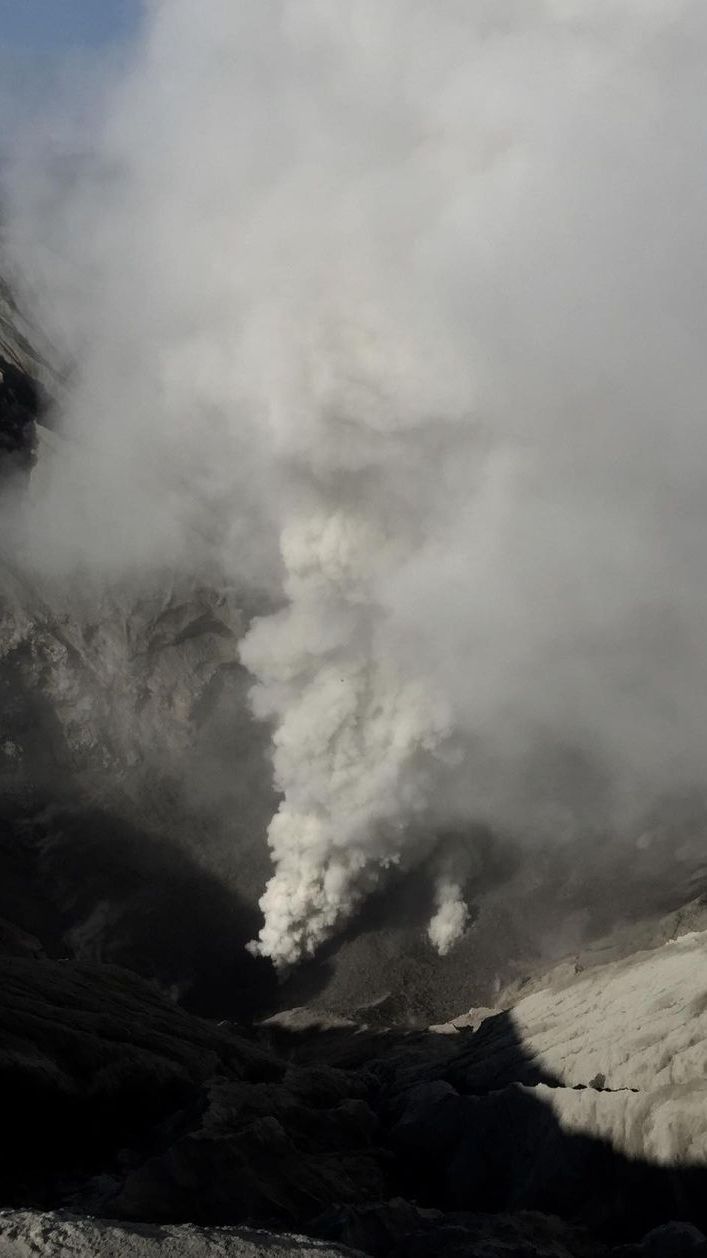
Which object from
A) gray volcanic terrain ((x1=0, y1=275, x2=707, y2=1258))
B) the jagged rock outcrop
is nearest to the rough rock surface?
gray volcanic terrain ((x1=0, y1=275, x2=707, y2=1258))

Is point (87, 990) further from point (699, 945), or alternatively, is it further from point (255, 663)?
point (255, 663)

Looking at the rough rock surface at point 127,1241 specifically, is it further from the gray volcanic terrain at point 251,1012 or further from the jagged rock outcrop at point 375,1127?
the jagged rock outcrop at point 375,1127

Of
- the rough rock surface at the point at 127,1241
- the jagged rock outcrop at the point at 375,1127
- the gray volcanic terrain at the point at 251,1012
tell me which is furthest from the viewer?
the gray volcanic terrain at the point at 251,1012

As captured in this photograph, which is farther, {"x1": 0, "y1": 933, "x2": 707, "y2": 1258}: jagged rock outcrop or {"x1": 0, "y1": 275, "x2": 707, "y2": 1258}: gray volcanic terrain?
{"x1": 0, "y1": 275, "x2": 707, "y2": 1258}: gray volcanic terrain

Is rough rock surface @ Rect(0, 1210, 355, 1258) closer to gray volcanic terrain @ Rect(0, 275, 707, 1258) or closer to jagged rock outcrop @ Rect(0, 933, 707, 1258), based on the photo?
gray volcanic terrain @ Rect(0, 275, 707, 1258)

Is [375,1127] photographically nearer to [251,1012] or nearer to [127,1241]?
[127,1241]

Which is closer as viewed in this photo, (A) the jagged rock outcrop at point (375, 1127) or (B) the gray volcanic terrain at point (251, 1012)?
(A) the jagged rock outcrop at point (375, 1127)

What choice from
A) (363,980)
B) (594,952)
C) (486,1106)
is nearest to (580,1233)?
(486,1106)

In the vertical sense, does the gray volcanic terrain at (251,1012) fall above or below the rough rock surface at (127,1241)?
above

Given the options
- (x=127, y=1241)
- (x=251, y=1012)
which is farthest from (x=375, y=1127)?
(x=251, y=1012)

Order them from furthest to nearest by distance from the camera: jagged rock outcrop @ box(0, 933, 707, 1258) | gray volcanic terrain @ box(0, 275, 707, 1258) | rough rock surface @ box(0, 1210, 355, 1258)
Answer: gray volcanic terrain @ box(0, 275, 707, 1258)
jagged rock outcrop @ box(0, 933, 707, 1258)
rough rock surface @ box(0, 1210, 355, 1258)

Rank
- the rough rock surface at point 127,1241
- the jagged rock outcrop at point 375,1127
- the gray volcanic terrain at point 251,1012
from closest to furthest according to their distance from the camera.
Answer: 1. the rough rock surface at point 127,1241
2. the jagged rock outcrop at point 375,1127
3. the gray volcanic terrain at point 251,1012

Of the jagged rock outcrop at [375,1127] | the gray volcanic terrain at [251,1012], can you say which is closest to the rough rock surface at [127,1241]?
the gray volcanic terrain at [251,1012]
